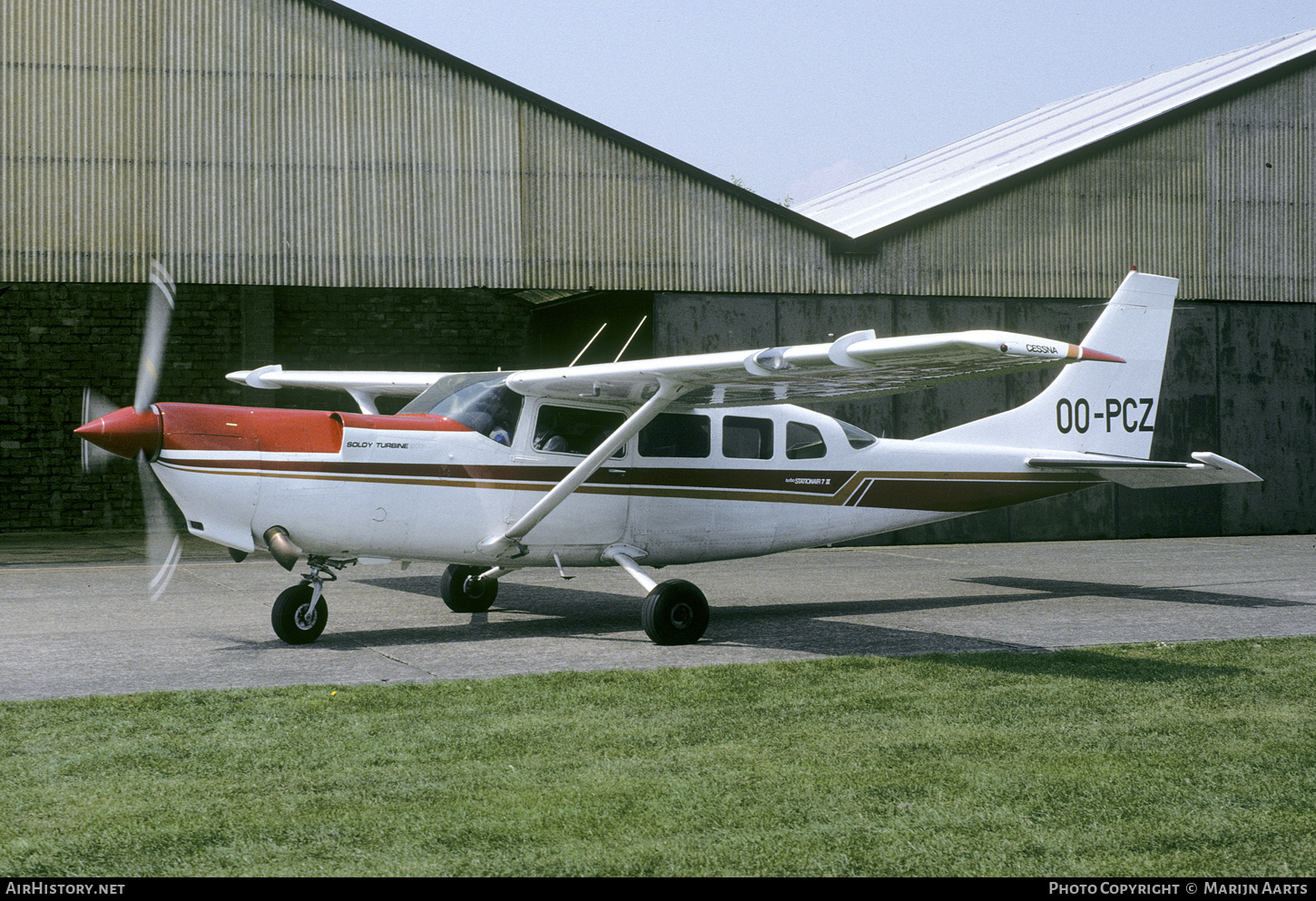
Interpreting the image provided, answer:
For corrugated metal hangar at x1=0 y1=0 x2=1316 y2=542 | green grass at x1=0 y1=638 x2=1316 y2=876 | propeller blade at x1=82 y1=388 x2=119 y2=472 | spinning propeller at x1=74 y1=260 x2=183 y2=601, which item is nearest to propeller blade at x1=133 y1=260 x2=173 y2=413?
spinning propeller at x1=74 y1=260 x2=183 y2=601

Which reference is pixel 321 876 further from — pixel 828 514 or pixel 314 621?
pixel 828 514

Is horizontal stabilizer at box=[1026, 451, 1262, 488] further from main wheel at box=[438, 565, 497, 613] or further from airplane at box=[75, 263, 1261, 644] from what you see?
main wheel at box=[438, 565, 497, 613]

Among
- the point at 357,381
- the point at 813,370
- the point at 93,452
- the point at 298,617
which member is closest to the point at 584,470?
the point at 813,370

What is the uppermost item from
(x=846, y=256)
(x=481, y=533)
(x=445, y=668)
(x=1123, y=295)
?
(x=846, y=256)

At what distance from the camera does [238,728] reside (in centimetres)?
588

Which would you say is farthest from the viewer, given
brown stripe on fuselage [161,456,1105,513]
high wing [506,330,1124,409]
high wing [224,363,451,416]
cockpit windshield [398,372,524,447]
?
high wing [224,363,451,416]

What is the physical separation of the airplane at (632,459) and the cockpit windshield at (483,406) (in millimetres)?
19

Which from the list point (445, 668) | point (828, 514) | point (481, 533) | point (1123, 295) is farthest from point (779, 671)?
point (1123, 295)

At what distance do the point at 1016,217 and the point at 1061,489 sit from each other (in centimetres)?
854

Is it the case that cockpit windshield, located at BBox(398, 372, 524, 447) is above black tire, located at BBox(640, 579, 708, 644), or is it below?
above

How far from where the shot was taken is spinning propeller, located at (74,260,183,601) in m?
7.90

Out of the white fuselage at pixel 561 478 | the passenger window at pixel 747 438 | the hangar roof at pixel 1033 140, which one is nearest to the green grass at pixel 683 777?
the white fuselage at pixel 561 478

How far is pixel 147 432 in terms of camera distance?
26.3 feet

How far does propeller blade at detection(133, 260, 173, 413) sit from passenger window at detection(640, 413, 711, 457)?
3764 millimetres
